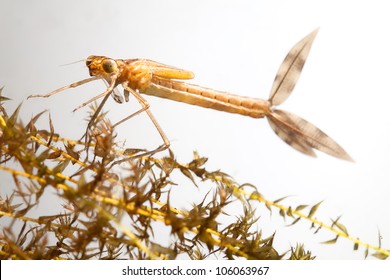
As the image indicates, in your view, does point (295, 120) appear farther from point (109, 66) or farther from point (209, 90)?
point (109, 66)

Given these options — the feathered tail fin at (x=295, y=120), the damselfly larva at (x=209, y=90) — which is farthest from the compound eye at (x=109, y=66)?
the feathered tail fin at (x=295, y=120)

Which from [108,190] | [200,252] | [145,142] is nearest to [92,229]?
[108,190]

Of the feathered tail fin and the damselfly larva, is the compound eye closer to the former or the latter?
the damselfly larva

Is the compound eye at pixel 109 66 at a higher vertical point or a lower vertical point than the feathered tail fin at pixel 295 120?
higher

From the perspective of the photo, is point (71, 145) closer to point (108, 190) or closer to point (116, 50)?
point (108, 190)

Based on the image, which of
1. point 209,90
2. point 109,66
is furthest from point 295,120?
point 109,66

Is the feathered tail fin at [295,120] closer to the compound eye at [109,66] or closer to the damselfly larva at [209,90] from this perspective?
the damselfly larva at [209,90]
